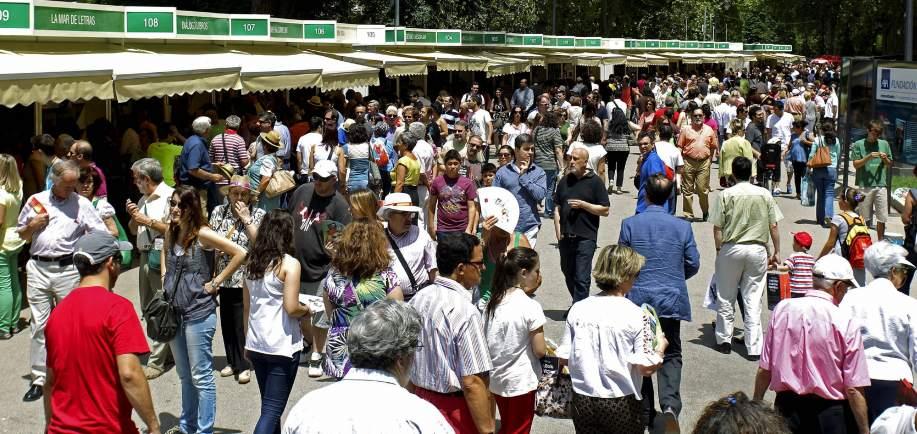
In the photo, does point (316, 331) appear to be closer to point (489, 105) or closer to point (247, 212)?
point (247, 212)

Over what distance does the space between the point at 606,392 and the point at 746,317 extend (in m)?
4.24

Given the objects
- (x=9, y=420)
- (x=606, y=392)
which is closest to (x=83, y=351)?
(x=606, y=392)

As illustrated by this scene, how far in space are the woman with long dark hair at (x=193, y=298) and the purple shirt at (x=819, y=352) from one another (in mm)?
3164

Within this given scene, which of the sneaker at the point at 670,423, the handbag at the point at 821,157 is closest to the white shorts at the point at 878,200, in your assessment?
the handbag at the point at 821,157

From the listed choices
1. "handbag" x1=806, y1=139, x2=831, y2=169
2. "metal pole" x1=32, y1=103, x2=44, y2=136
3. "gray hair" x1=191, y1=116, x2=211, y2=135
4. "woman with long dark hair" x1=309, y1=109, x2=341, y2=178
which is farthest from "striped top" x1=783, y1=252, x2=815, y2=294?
"metal pole" x1=32, y1=103, x2=44, y2=136

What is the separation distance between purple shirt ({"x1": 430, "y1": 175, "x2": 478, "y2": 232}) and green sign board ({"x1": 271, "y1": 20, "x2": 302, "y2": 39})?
39.3 feet

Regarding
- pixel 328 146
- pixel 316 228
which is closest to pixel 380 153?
pixel 328 146

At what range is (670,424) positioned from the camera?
23.4 ft

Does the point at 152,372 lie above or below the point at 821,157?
below

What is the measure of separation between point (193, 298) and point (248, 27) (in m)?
14.4

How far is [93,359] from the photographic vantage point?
4770 millimetres

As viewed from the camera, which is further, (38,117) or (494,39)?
(494,39)

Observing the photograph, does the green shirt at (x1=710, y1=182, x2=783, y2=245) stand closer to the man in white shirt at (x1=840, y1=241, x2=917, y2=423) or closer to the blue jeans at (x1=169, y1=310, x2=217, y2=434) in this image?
the man in white shirt at (x1=840, y1=241, x2=917, y2=423)

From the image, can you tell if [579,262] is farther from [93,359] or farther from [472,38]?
[472,38]
